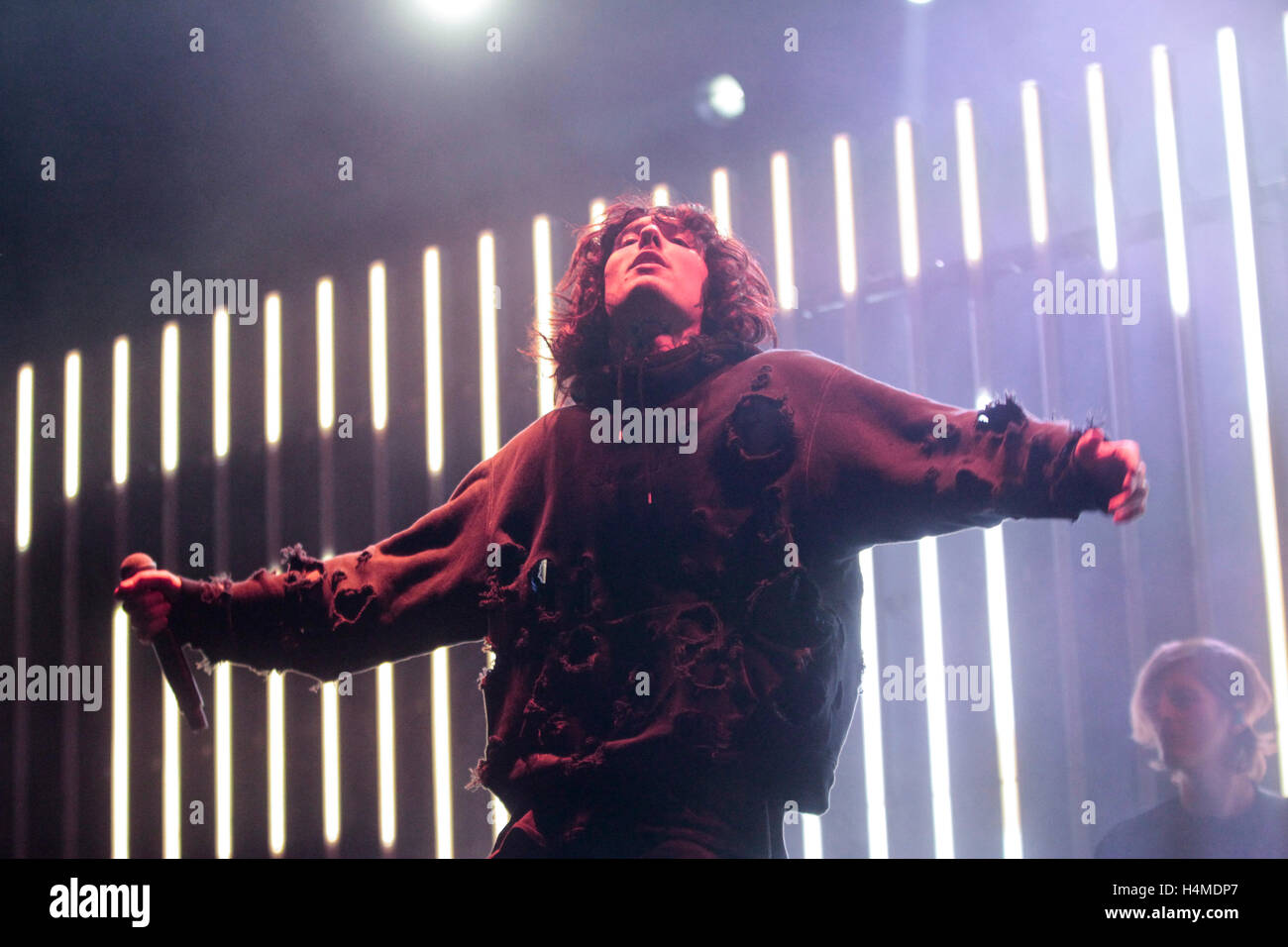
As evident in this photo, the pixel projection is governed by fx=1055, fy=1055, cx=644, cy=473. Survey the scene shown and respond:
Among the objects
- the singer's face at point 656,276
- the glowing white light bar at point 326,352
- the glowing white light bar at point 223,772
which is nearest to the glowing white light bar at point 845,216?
the singer's face at point 656,276

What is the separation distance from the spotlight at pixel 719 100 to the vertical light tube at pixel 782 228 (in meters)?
0.15

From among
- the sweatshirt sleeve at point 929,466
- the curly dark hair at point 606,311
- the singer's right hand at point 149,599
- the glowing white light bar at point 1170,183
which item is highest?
the glowing white light bar at point 1170,183

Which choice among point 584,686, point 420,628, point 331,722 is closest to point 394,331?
point 331,722

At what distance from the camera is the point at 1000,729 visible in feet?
7.65

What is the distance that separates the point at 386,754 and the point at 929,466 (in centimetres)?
179

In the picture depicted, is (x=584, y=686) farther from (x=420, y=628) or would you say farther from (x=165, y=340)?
(x=165, y=340)

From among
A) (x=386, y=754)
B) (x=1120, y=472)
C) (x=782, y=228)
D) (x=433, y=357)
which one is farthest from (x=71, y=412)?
(x=1120, y=472)

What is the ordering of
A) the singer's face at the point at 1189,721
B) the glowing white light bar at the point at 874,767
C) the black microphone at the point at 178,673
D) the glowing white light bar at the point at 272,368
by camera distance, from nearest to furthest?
the black microphone at the point at 178,673 → the singer's face at the point at 1189,721 → the glowing white light bar at the point at 874,767 → the glowing white light bar at the point at 272,368

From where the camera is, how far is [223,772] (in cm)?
282

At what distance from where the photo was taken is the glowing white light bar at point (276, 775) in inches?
109

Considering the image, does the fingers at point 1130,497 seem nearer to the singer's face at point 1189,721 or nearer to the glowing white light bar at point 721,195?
the singer's face at point 1189,721

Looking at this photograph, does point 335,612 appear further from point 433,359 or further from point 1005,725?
point 1005,725

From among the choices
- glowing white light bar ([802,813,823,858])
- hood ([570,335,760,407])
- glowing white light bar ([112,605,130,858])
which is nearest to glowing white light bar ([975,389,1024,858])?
glowing white light bar ([802,813,823,858])

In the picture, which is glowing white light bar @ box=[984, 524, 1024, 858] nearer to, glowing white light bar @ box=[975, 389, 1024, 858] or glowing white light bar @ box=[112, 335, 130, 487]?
glowing white light bar @ box=[975, 389, 1024, 858]
